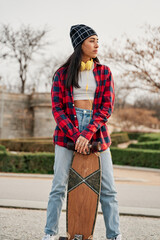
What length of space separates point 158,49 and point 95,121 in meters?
9.96

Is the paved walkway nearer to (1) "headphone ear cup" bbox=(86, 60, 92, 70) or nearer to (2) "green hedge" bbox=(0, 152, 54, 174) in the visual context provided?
Result: (1) "headphone ear cup" bbox=(86, 60, 92, 70)

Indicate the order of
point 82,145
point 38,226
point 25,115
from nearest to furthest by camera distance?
point 82,145, point 38,226, point 25,115

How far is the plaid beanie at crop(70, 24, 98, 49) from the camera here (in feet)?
8.71

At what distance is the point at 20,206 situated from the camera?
380 centimetres

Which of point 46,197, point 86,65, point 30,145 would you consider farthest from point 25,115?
point 86,65

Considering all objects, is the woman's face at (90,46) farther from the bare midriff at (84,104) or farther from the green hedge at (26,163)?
the green hedge at (26,163)

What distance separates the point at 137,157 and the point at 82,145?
8296mm

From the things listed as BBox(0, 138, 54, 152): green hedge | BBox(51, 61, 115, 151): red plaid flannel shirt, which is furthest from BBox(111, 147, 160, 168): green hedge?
BBox(51, 61, 115, 151): red plaid flannel shirt

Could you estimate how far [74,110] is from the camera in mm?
2584

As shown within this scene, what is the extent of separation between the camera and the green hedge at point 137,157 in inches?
396

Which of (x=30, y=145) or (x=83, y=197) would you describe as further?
(x=30, y=145)

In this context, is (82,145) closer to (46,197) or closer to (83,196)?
(83,196)

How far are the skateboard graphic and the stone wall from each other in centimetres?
2125

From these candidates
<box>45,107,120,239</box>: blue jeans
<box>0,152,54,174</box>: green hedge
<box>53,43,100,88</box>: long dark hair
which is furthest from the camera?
<box>0,152,54,174</box>: green hedge
